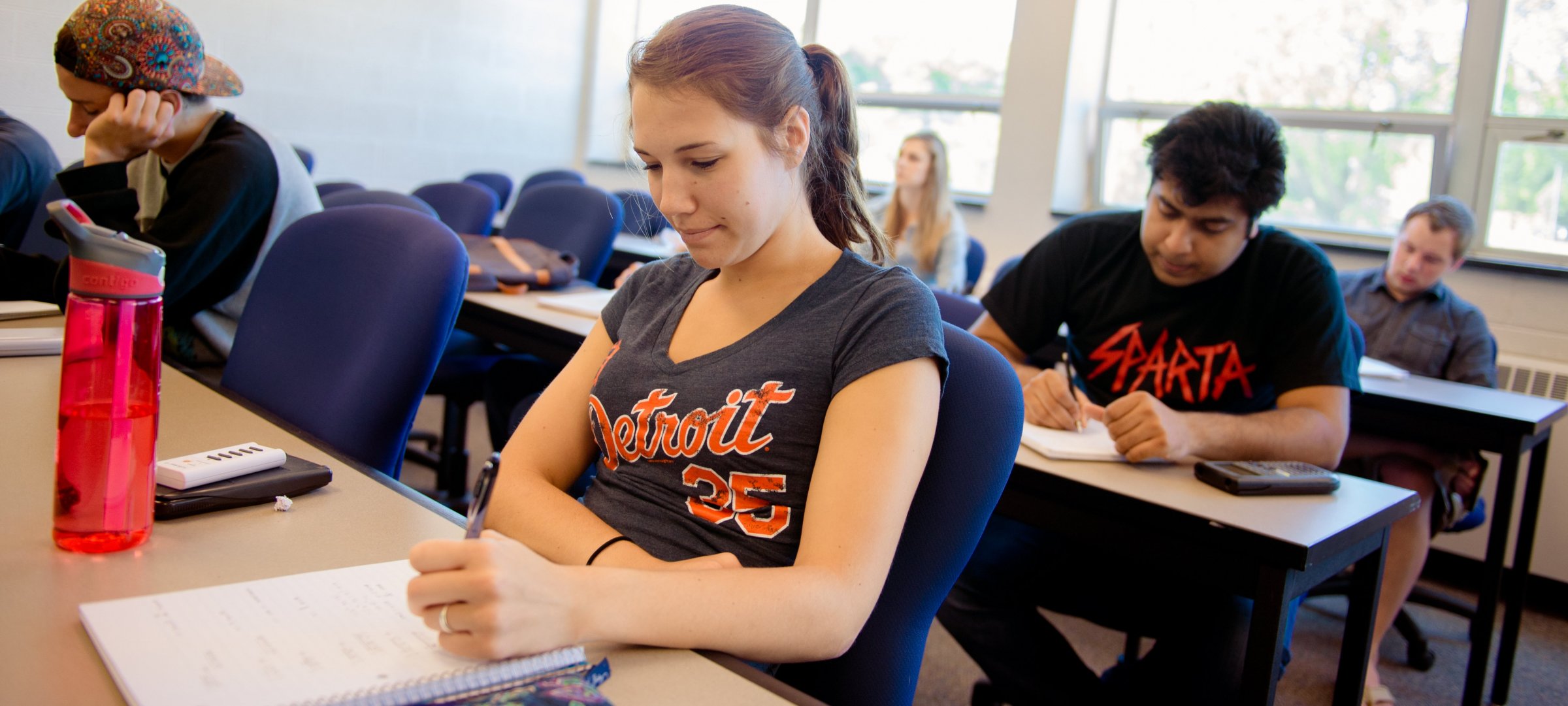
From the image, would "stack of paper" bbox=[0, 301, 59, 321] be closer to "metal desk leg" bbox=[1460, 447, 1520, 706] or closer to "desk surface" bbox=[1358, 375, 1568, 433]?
"desk surface" bbox=[1358, 375, 1568, 433]

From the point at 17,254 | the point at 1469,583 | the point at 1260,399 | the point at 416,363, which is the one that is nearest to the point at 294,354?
the point at 416,363

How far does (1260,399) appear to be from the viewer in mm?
1823

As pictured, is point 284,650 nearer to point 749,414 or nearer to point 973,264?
point 749,414

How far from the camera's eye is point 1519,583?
7.97ft

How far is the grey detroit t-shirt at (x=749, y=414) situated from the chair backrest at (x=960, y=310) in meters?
0.82

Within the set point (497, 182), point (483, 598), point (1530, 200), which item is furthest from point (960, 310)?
point (497, 182)

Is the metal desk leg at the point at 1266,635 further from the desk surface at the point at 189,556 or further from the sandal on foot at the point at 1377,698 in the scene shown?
the sandal on foot at the point at 1377,698

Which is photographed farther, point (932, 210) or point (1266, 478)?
point (932, 210)

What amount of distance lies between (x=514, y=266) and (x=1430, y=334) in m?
2.56

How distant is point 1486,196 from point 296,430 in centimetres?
387

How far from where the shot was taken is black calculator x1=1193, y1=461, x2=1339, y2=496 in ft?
4.39

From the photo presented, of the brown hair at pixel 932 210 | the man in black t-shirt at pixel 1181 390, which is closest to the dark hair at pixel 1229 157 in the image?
the man in black t-shirt at pixel 1181 390

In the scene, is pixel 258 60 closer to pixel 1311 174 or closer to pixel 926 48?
pixel 926 48

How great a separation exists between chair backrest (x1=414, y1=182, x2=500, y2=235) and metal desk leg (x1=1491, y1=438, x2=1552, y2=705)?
10.2ft
